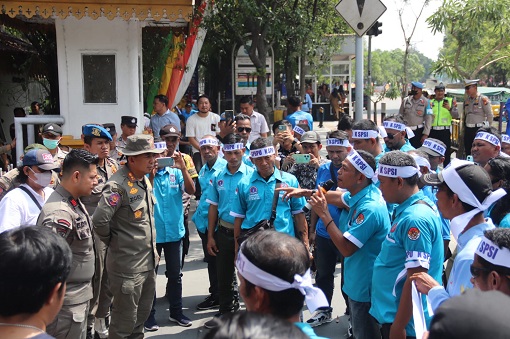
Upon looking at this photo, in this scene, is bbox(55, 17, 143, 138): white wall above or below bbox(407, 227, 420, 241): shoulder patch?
above

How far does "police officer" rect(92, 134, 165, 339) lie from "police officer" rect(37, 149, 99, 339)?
0.45m

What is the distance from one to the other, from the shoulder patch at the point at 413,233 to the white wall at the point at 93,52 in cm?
672

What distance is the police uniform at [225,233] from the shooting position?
20.2ft

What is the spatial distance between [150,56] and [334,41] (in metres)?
8.77

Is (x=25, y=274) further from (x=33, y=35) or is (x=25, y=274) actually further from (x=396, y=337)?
(x=33, y=35)

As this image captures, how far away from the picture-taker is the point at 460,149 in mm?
14609

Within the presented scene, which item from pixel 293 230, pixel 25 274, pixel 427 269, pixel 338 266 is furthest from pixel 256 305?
pixel 338 266

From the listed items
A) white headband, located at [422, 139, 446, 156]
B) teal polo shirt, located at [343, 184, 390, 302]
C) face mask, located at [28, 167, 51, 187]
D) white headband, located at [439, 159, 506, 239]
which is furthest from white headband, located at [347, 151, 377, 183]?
face mask, located at [28, 167, 51, 187]

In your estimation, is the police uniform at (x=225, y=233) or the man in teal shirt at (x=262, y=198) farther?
the police uniform at (x=225, y=233)

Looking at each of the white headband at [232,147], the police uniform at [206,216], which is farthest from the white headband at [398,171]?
the police uniform at [206,216]

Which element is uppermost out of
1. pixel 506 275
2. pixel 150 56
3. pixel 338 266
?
pixel 150 56

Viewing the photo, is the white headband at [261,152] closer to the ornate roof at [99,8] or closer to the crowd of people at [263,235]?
the crowd of people at [263,235]

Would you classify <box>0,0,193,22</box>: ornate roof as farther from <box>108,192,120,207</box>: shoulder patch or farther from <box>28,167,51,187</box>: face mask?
<box>108,192,120,207</box>: shoulder patch

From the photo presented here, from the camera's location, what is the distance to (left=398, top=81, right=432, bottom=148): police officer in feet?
41.0
